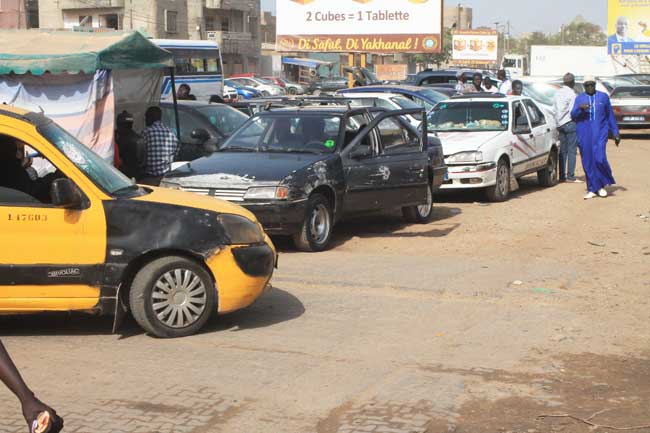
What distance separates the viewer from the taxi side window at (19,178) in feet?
23.9

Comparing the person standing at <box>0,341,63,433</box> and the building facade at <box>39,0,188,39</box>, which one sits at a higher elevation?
the building facade at <box>39,0,188,39</box>

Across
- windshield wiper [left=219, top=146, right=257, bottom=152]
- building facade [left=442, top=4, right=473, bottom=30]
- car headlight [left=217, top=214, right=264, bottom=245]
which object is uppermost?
building facade [left=442, top=4, right=473, bottom=30]

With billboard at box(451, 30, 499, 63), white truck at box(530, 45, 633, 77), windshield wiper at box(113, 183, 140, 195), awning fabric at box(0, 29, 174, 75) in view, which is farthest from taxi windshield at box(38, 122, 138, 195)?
billboard at box(451, 30, 499, 63)

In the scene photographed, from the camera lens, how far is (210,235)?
746 centimetres

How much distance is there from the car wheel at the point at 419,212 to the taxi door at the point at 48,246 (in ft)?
23.9

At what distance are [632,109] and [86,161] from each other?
25.8m

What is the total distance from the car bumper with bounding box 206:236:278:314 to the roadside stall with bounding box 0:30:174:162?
647 centimetres

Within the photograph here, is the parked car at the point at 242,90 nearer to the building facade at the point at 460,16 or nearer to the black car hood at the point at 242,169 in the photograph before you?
the black car hood at the point at 242,169

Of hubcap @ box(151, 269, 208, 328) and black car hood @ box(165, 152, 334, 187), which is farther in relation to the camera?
black car hood @ box(165, 152, 334, 187)

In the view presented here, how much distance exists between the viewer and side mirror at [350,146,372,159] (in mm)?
12366

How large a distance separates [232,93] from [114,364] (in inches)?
1717

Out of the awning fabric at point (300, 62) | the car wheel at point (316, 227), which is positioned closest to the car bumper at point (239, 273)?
the car wheel at point (316, 227)

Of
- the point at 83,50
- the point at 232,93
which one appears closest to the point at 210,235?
the point at 83,50

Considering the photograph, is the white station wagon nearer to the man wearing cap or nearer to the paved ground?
the man wearing cap
